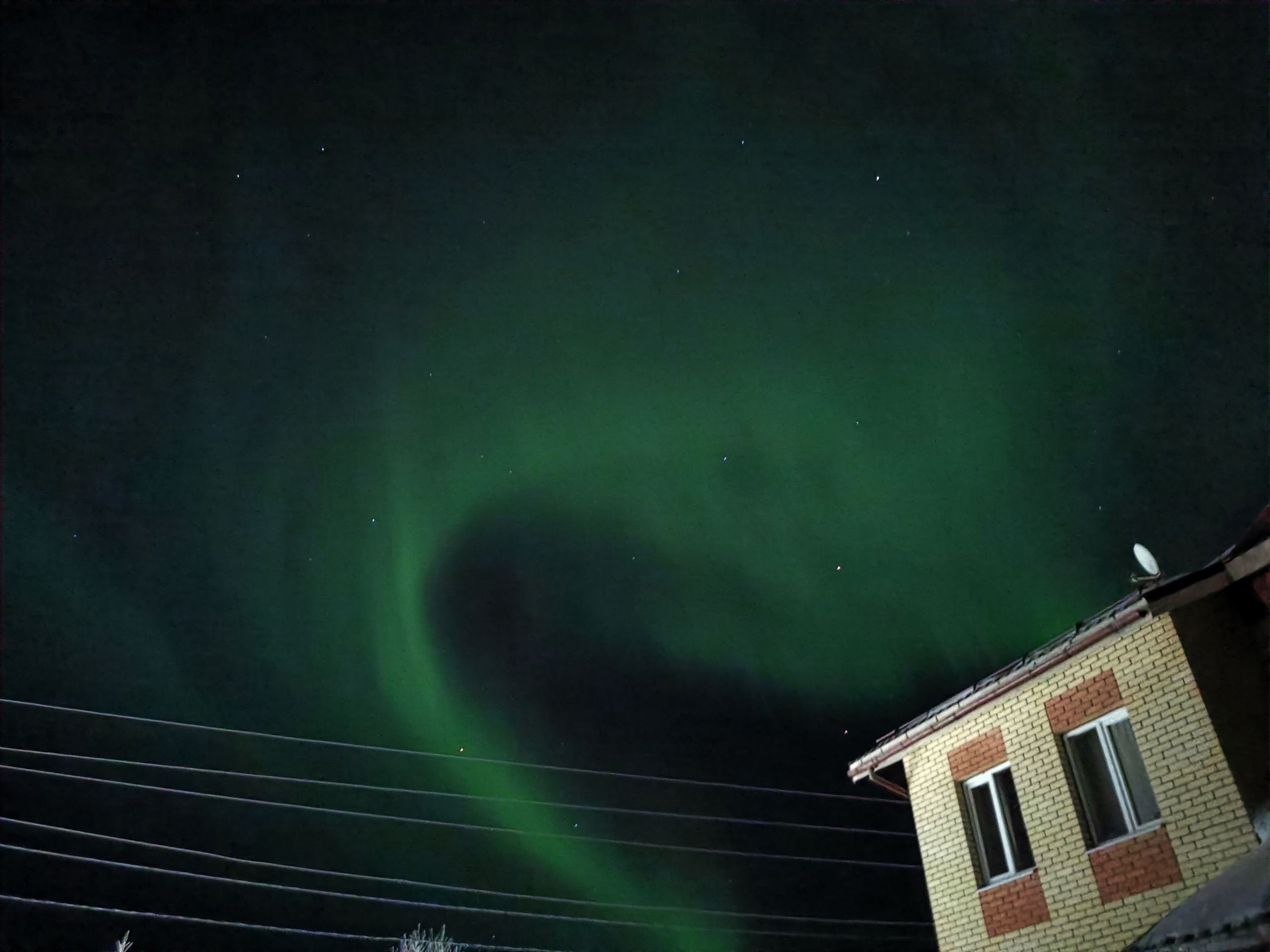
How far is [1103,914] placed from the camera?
12148mm

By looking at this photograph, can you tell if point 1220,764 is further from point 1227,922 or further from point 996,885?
point 996,885

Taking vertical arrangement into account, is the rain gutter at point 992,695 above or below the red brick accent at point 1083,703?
above

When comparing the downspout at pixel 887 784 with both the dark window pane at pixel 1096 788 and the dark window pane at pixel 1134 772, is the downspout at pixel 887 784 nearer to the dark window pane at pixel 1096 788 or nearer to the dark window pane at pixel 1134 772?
the dark window pane at pixel 1096 788

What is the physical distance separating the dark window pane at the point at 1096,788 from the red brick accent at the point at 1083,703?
25cm

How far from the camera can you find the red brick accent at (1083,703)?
41.9ft

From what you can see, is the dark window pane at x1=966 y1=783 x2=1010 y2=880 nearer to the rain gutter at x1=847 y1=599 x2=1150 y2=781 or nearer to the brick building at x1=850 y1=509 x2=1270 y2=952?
the brick building at x1=850 y1=509 x2=1270 y2=952

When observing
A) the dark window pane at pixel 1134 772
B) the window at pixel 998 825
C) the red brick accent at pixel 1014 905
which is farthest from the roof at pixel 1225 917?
the window at pixel 998 825

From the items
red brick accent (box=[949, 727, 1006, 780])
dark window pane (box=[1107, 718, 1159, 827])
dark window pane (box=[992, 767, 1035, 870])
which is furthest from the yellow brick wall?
dark window pane (box=[992, 767, 1035, 870])

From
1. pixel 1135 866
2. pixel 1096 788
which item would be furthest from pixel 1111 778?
pixel 1135 866

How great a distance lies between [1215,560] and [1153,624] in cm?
123

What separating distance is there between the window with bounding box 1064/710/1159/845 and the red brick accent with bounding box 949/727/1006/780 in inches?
54.0

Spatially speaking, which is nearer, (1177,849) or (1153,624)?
(1177,849)

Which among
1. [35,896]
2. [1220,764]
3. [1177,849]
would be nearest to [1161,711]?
[1220,764]

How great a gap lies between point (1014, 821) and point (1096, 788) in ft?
5.93
